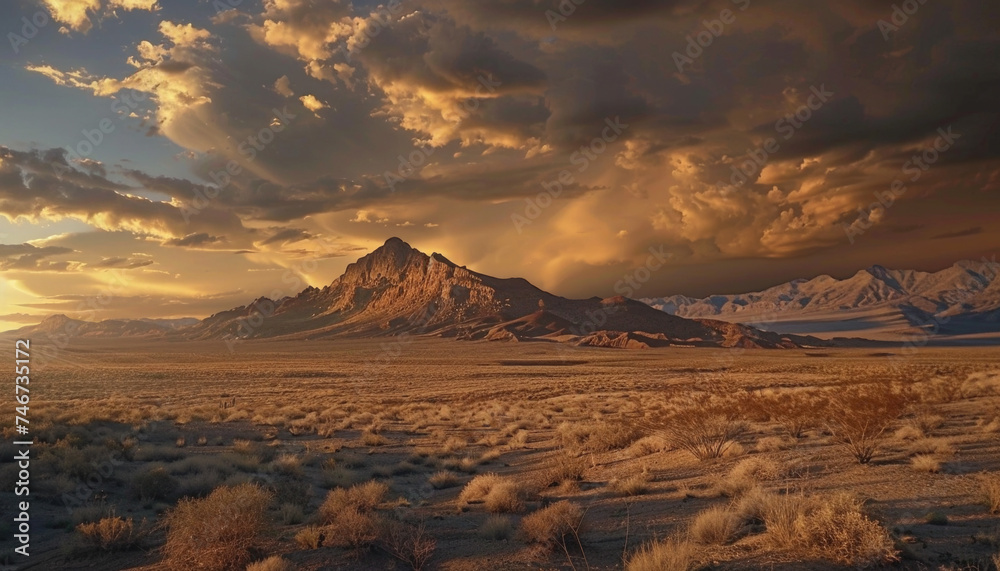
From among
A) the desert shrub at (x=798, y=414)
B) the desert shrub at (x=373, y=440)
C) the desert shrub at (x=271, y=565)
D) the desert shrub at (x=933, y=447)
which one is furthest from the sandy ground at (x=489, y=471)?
the desert shrub at (x=271, y=565)

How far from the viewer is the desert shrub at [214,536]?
7.80m

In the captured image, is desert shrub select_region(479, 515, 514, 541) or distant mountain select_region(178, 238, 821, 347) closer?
desert shrub select_region(479, 515, 514, 541)

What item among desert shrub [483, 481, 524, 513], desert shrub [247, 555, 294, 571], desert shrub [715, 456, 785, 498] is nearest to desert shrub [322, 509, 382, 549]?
desert shrub [247, 555, 294, 571]

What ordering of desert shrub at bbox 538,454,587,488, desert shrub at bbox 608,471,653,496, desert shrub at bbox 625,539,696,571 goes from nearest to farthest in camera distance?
desert shrub at bbox 625,539,696,571 < desert shrub at bbox 608,471,653,496 < desert shrub at bbox 538,454,587,488

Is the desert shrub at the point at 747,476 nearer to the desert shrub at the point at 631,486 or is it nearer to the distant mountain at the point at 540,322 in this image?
the desert shrub at the point at 631,486

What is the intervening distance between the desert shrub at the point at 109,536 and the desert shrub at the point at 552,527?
6.37m

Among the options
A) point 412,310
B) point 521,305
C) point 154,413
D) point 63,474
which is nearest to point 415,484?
point 63,474

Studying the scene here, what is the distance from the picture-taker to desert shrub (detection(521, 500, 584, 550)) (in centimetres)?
812

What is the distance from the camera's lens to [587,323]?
16125 cm

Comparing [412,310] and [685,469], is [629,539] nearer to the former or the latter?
[685,469]

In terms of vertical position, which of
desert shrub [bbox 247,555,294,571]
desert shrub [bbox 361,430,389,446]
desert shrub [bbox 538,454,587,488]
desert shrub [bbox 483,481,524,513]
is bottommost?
desert shrub [bbox 361,430,389,446]

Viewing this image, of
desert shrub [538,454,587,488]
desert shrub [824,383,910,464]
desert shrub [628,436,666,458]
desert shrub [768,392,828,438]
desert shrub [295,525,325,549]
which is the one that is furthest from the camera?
desert shrub [628,436,666,458]

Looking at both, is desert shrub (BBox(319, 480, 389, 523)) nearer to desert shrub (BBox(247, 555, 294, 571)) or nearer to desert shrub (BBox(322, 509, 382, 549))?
desert shrub (BBox(322, 509, 382, 549))

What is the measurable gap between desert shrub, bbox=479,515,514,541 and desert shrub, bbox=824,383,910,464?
26.2 ft
